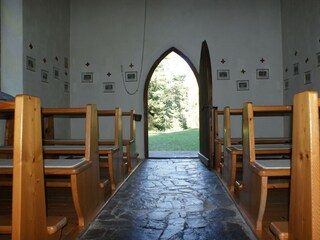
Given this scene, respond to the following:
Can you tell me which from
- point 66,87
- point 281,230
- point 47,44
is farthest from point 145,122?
point 281,230

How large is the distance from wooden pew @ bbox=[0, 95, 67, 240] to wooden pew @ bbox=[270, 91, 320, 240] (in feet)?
3.59

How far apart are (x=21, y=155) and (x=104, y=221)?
130 centimetres

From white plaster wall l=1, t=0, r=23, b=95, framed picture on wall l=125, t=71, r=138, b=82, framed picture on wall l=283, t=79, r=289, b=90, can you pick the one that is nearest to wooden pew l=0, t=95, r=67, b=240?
white plaster wall l=1, t=0, r=23, b=95

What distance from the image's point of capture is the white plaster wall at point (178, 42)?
6312 mm

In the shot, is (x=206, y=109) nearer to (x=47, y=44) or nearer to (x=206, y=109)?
(x=206, y=109)

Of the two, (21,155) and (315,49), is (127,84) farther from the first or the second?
(21,155)

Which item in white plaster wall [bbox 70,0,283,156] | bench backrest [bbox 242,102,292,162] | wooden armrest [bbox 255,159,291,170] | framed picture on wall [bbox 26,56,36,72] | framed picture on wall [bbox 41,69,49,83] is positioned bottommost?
wooden armrest [bbox 255,159,291,170]

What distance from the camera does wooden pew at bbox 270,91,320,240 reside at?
1130 mm

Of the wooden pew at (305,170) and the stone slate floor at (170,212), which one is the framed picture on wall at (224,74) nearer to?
the stone slate floor at (170,212)

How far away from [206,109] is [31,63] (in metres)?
2.79

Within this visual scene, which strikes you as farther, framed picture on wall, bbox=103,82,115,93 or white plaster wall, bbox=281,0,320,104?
framed picture on wall, bbox=103,82,115,93

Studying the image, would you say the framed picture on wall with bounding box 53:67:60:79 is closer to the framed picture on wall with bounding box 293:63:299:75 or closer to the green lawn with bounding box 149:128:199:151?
the green lawn with bounding box 149:128:199:151

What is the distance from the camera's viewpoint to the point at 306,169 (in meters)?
1.19

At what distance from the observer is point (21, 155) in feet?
4.13
